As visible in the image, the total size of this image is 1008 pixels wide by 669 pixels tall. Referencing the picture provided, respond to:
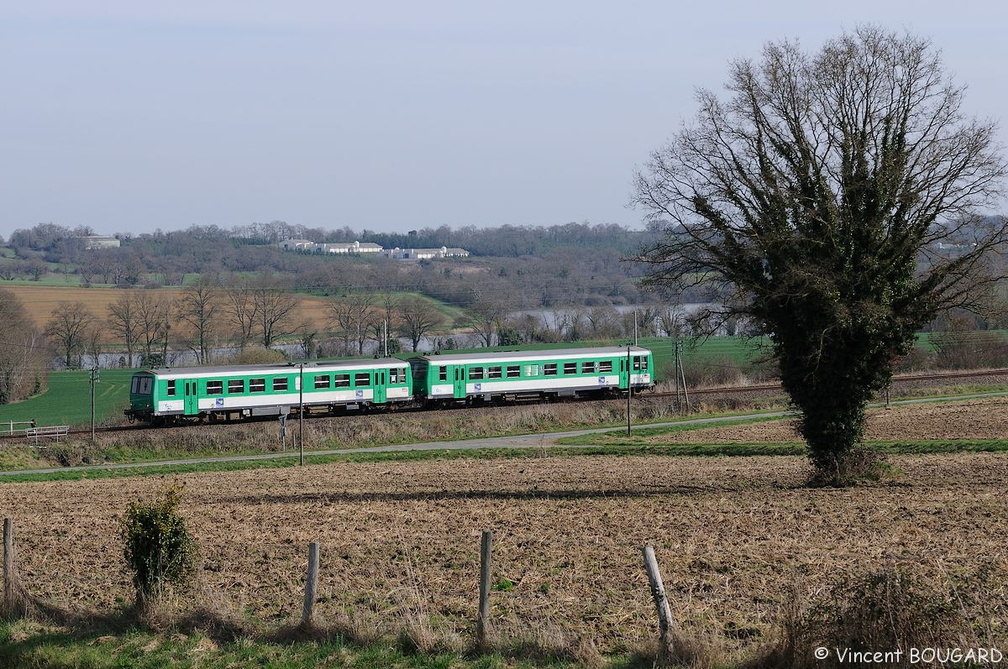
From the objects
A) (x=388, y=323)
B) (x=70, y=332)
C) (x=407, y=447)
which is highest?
(x=388, y=323)

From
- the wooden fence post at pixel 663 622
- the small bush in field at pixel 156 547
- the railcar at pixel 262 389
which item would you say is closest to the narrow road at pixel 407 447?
the railcar at pixel 262 389

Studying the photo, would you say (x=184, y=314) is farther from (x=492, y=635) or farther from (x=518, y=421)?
(x=492, y=635)

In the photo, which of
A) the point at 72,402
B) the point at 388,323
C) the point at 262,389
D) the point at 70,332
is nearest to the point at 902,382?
the point at 262,389

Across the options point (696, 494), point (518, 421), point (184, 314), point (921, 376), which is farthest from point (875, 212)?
point (184, 314)

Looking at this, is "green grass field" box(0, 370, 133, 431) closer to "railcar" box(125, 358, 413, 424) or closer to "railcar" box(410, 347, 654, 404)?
"railcar" box(125, 358, 413, 424)

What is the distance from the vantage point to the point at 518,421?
4906 cm

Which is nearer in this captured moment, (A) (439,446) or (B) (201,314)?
(A) (439,446)

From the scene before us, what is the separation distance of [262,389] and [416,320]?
45557 millimetres

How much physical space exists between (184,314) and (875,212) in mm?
76380

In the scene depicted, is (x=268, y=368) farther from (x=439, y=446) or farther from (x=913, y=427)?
(x=913, y=427)

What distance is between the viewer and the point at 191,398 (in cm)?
4656

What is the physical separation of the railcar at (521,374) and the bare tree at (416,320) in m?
39.4

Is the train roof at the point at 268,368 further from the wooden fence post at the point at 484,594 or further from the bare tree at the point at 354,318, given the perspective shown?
the wooden fence post at the point at 484,594

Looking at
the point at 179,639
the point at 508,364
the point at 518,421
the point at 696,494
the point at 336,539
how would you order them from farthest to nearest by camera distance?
the point at 508,364 < the point at 518,421 < the point at 696,494 < the point at 336,539 < the point at 179,639
